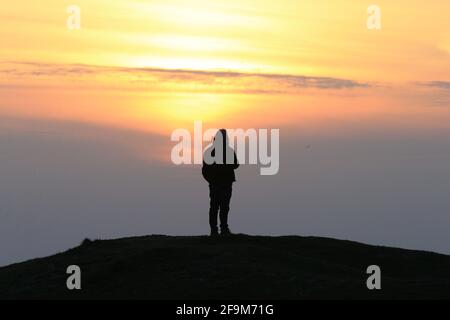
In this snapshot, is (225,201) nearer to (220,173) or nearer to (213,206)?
(213,206)

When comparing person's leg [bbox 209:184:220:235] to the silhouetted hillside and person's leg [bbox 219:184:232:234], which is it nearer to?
person's leg [bbox 219:184:232:234]

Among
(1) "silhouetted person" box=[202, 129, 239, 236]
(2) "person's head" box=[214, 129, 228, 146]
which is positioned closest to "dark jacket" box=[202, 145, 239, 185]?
(1) "silhouetted person" box=[202, 129, 239, 236]

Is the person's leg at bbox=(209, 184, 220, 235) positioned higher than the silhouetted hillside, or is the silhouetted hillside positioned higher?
the person's leg at bbox=(209, 184, 220, 235)

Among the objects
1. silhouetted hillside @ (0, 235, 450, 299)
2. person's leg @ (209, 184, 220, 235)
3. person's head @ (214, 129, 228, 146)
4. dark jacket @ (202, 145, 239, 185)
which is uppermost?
person's head @ (214, 129, 228, 146)

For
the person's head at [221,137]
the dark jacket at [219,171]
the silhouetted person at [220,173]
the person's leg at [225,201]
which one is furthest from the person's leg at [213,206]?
the person's head at [221,137]

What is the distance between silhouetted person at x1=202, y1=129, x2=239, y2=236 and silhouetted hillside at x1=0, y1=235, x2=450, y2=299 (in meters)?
1.25

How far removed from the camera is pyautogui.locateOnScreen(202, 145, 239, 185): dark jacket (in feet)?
113

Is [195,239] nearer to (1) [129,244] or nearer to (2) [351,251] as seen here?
(1) [129,244]

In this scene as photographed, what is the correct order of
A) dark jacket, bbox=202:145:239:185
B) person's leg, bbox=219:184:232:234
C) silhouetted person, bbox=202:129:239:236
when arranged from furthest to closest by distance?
person's leg, bbox=219:184:232:234 → dark jacket, bbox=202:145:239:185 → silhouetted person, bbox=202:129:239:236

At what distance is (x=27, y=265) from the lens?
35.0 meters

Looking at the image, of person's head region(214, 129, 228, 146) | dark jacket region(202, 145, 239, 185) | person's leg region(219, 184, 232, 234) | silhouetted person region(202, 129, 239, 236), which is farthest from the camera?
person's leg region(219, 184, 232, 234)

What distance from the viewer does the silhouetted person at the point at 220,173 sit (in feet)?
113
